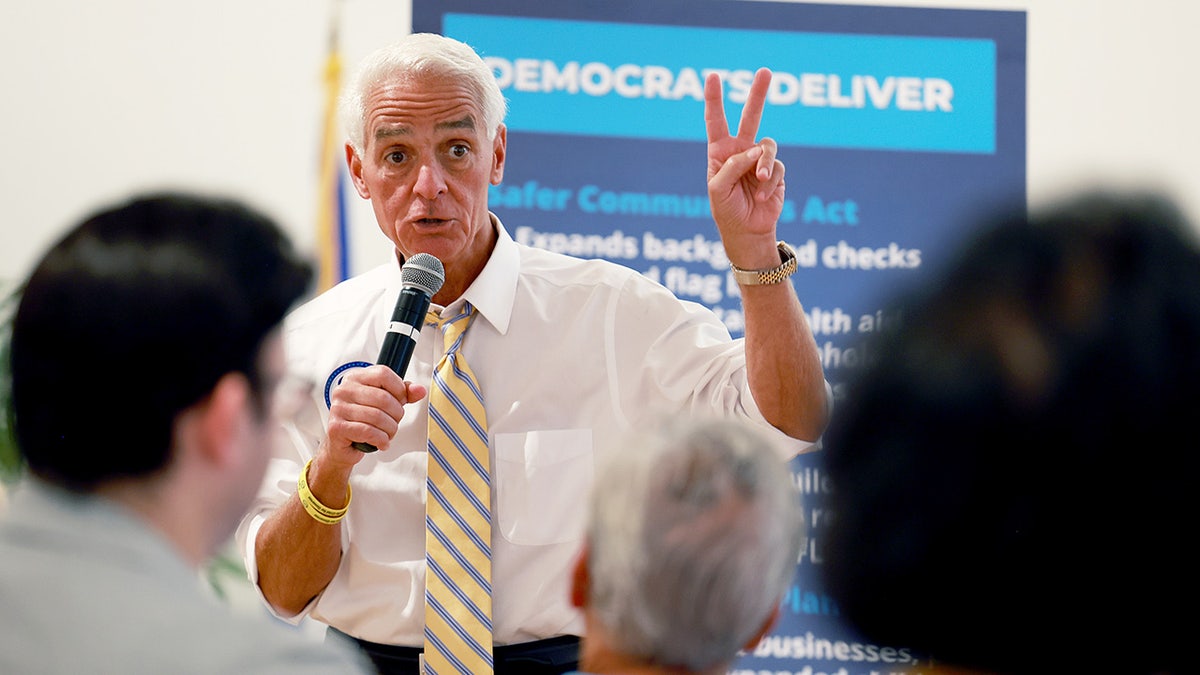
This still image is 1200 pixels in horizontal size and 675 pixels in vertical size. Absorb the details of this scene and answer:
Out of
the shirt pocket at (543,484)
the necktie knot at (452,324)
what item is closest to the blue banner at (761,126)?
the necktie knot at (452,324)

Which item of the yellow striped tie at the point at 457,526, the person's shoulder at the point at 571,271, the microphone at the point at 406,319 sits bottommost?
the yellow striped tie at the point at 457,526

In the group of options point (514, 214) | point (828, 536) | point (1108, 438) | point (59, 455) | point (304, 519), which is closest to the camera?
point (1108, 438)

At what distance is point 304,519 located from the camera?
7.08 ft

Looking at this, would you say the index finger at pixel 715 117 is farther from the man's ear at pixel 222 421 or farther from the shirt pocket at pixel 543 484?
the man's ear at pixel 222 421

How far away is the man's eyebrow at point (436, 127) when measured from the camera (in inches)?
95.6

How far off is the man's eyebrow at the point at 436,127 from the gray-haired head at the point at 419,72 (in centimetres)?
5

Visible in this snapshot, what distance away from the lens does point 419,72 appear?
245cm

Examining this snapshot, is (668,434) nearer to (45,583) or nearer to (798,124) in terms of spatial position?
(45,583)

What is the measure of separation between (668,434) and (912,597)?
39 centimetres

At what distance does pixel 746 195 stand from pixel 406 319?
24.9 inches

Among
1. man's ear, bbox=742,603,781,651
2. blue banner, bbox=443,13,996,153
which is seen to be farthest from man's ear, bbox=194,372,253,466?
blue banner, bbox=443,13,996,153

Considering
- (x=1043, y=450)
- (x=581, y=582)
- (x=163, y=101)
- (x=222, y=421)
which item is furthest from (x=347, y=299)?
(x=1043, y=450)

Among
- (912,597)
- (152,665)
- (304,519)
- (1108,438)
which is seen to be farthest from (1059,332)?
(304,519)

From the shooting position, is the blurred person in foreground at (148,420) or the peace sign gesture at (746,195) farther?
the peace sign gesture at (746,195)
